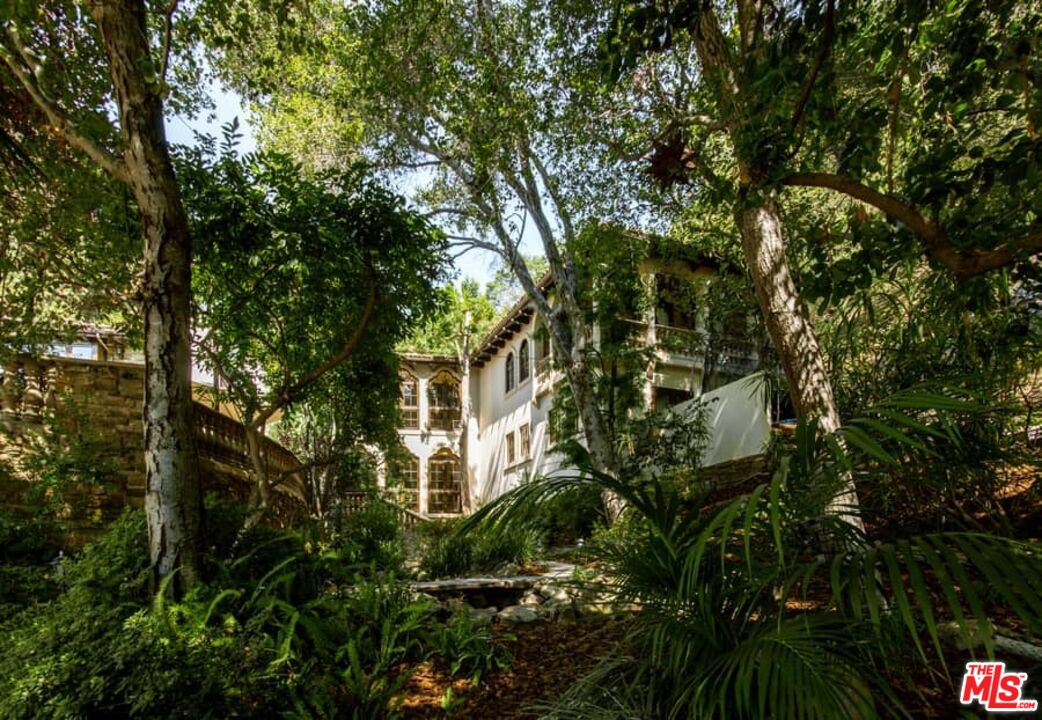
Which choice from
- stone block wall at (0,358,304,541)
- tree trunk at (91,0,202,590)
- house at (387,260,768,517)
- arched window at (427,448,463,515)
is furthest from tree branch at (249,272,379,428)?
arched window at (427,448,463,515)

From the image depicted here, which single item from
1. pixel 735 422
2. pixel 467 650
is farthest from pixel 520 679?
pixel 735 422

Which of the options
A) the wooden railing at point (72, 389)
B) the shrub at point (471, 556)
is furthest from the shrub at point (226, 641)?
the shrub at point (471, 556)

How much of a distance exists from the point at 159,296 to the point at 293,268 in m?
1.47

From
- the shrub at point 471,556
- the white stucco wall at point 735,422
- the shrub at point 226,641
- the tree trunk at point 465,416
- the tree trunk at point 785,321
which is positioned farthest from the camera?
the tree trunk at point 465,416

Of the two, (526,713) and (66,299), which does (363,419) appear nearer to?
(66,299)

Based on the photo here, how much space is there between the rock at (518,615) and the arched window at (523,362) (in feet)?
43.3

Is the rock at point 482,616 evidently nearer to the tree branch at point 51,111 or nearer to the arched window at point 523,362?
the tree branch at point 51,111

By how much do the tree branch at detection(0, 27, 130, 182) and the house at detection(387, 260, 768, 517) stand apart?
6.28 meters

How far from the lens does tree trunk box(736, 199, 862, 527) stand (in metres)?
4.37

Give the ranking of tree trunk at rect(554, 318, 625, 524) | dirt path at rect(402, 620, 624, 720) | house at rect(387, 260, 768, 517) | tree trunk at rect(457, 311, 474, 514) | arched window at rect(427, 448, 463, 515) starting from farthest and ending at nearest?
arched window at rect(427, 448, 463, 515)
tree trunk at rect(457, 311, 474, 514)
house at rect(387, 260, 768, 517)
tree trunk at rect(554, 318, 625, 524)
dirt path at rect(402, 620, 624, 720)

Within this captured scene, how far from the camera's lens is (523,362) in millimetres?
19016

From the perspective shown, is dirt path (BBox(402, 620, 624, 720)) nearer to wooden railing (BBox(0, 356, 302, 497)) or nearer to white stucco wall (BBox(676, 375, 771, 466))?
wooden railing (BBox(0, 356, 302, 497))

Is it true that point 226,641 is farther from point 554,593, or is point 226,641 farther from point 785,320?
point 785,320

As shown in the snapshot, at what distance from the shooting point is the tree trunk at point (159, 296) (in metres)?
4.00
